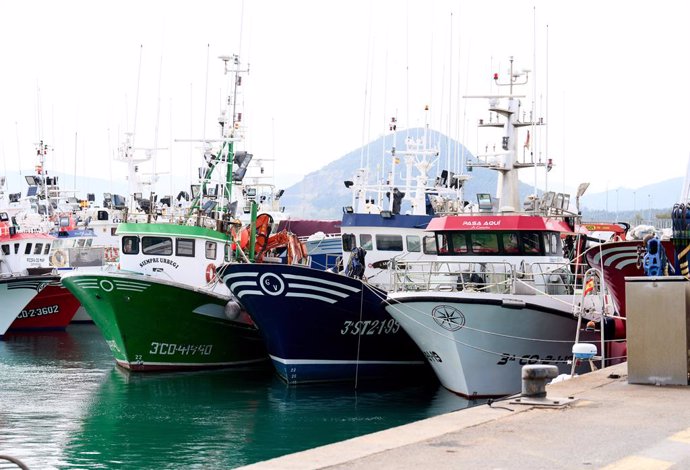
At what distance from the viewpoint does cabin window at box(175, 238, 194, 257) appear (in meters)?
25.7

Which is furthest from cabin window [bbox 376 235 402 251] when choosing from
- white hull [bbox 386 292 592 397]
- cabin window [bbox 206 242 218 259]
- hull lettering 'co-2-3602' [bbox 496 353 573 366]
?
hull lettering 'co-2-3602' [bbox 496 353 573 366]

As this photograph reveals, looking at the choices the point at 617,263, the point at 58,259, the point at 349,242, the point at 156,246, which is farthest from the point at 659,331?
the point at 58,259

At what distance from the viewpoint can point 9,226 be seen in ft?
133

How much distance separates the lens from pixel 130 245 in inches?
1011

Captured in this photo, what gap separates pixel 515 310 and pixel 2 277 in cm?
2331

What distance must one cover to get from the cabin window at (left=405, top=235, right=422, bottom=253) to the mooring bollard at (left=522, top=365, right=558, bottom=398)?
1573cm

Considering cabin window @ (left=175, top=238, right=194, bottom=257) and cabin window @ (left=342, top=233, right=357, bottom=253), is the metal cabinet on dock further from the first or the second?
cabin window @ (left=175, top=238, right=194, bottom=257)

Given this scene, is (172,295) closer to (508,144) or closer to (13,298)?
(508,144)

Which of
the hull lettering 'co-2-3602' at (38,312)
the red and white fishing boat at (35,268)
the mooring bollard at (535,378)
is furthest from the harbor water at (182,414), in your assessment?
the hull lettering 'co-2-3602' at (38,312)

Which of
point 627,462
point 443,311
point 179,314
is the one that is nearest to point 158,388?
point 179,314

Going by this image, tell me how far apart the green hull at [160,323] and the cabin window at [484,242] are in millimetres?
6839

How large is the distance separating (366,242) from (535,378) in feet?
53.4

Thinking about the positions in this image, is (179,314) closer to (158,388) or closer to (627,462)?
(158,388)

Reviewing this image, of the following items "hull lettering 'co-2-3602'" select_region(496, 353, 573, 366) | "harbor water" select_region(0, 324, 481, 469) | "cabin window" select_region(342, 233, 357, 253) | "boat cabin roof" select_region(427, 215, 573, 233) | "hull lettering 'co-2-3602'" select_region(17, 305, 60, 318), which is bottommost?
"harbor water" select_region(0, 324, 481, 469)
